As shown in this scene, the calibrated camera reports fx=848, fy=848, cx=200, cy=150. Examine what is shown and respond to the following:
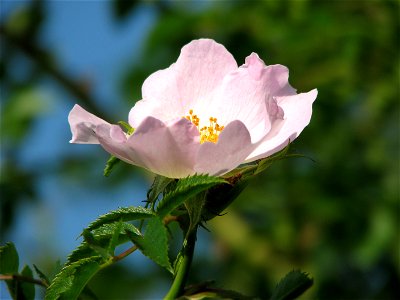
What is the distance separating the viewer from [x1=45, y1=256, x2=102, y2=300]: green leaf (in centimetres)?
80

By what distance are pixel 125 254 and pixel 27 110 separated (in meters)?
2.92

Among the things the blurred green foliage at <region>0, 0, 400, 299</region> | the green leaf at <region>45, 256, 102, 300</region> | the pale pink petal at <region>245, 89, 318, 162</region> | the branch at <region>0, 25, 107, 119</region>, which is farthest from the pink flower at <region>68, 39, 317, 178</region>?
the branch at <region>0, 25, 107, 119</region>

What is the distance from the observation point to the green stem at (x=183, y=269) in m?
0.83

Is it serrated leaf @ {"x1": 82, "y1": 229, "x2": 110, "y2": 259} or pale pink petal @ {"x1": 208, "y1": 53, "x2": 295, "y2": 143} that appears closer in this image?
serrated leaf @ {"x1": 82, "y1": 229, "x2": 110, "y2": 259}

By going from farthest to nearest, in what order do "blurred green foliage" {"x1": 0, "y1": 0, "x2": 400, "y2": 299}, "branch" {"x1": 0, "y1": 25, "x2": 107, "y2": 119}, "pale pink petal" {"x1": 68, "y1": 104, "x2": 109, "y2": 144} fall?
"branch" {"x1": 0, "y1": 25, "x2": 107, "y2": 119}, "blurred green foliage" {"x1": 0, "y1": 0, "x2": 400, "y2": 299}, "pale pink petal" {"x1": 68, "y1": 104, "x2": 109, "y2": 144}

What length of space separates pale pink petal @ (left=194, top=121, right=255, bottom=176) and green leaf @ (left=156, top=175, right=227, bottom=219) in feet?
0.12

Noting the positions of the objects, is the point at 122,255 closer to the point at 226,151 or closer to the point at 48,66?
the point at 226,151

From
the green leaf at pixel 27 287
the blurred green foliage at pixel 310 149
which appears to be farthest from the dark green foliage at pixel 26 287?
the blurred green foliage at pixel 310 149

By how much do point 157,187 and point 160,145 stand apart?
57 mm

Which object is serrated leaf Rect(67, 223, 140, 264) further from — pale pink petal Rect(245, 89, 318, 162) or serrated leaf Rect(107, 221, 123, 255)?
pale pink petal Rect(245, 89, 318, 162)

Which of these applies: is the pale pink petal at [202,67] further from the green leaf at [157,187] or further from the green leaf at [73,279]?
the green leaf at [73,279]

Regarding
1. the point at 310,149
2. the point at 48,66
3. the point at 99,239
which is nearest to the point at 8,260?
the point at 99,239

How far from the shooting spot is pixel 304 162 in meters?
3.78

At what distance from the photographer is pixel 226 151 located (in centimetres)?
81
